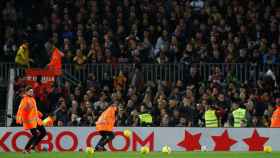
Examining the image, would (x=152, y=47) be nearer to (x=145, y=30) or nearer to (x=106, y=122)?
(x=145, y=30)

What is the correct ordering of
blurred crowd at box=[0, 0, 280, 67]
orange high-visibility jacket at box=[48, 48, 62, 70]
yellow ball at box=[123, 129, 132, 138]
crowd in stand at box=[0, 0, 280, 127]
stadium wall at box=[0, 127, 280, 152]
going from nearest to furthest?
1. yellow ball at box=[123, 129, 132, 138]
2. stadium wall at box=[0, 127, 280, 152]
3. crowd in stand at box=[0, 0, 280, 127]
4. orange high-visibility jacket at box=[48, 48, 62, 70]
5. blurred crowd at box=[0, 0, 280, 67]

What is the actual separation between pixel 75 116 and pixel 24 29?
600 centimetres

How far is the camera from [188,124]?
2944cm

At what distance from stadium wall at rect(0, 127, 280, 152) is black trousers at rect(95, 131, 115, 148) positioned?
5.24ft

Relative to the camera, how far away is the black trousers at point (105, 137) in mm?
25938

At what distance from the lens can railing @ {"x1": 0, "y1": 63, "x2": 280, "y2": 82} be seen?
31.9 m

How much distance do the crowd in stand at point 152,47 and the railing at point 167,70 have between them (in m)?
0.25

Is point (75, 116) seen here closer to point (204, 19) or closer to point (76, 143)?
point (76, 143)

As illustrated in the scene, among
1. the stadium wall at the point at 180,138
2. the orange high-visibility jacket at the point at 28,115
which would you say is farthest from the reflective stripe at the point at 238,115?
the orange high-visibility jacket at the point at 28,115

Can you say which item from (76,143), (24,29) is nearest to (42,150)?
(76,143)

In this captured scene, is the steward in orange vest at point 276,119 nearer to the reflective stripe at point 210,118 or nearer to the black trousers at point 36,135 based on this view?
the reflective stripe at point 210,118

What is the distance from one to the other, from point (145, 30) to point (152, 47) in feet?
2.97

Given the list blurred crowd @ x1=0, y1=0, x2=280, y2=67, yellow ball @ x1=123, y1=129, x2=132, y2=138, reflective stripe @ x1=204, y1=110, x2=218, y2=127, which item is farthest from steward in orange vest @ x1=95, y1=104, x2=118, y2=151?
blurred crowd @ x1=0, y1=0, x2=280, y2=67

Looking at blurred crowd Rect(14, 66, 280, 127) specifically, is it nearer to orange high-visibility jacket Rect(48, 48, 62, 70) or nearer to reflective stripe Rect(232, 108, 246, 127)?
reflective stripe Rect(232, 108, 246, 127)
